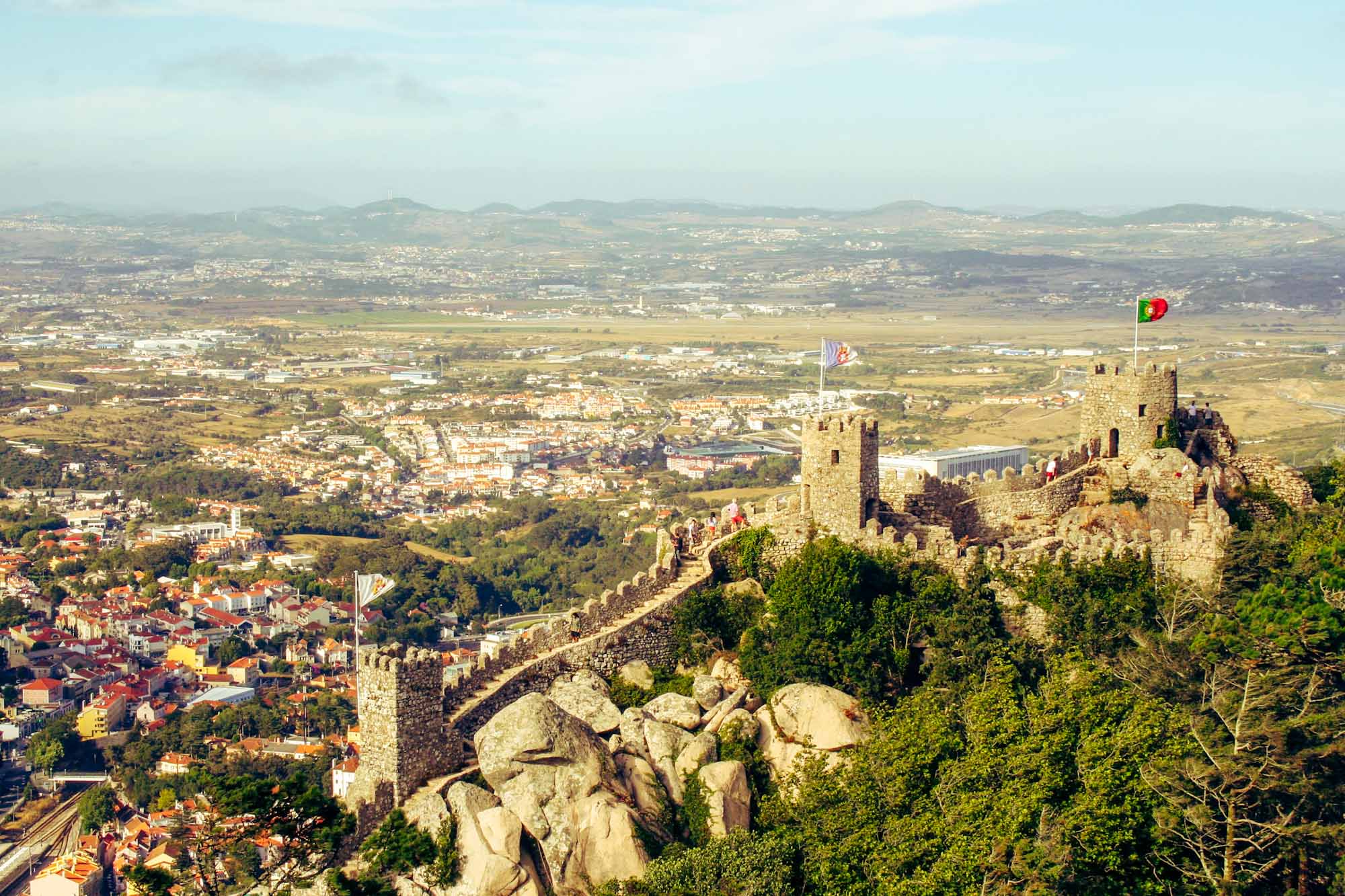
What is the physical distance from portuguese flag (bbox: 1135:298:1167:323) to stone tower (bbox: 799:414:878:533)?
7.66 metres

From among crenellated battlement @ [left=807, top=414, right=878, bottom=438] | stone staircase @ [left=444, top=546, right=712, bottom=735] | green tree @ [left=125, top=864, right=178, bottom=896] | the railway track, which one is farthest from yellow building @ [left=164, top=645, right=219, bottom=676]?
green tree @ [left=125, top=864, right=178, bottom=896]

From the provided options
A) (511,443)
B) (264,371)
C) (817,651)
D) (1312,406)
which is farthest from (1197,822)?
(264,371)

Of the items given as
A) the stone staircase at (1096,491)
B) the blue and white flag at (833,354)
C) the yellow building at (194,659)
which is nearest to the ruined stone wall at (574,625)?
the blue and white flag at (833,354)

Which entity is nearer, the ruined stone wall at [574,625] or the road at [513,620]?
the ruined stone wall at [574,625]

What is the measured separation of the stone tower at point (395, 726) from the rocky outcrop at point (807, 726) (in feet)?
15.2

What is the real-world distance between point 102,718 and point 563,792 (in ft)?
129

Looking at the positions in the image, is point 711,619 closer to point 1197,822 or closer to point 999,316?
point 1197,822

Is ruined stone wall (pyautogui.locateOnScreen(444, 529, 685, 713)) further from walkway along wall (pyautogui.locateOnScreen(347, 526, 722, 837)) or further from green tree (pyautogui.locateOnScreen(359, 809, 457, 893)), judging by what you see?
green tree (pyautogui.locateOnScreen(359, 809, 457, 893))

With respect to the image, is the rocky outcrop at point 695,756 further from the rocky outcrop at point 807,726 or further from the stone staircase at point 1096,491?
the stone staircase at point 1096,491

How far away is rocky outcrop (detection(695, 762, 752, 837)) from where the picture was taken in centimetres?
2184

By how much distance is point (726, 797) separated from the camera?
22062 millimetres

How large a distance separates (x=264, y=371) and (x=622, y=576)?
100 metres

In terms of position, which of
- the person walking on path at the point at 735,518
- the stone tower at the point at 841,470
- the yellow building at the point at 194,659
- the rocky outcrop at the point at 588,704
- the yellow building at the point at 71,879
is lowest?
the yellow building at the point at 194,659

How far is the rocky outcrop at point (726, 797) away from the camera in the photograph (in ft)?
71.7
